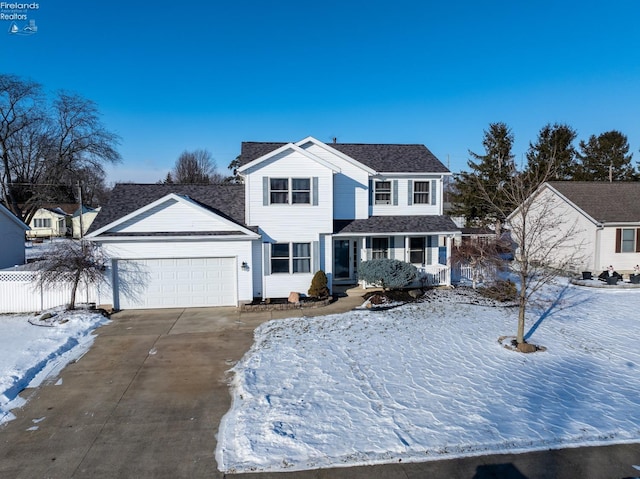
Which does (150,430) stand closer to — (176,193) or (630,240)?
(176,193)

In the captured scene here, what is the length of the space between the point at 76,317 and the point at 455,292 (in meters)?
14.6

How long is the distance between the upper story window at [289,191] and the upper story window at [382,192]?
3874mm

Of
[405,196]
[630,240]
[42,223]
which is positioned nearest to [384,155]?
[405,196]

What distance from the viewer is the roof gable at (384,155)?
1811 centimetres

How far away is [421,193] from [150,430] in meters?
15.4

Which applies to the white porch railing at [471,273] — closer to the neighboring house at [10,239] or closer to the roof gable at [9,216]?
the neighboring house at [10,239]

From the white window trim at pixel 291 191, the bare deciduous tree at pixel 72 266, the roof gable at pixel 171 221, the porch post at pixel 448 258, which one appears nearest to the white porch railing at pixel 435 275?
the porch post at pixel 448 258

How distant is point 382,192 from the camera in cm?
1833

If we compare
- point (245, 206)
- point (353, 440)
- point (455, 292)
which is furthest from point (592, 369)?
point (245, 206)

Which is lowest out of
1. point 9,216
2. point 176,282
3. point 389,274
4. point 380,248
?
point 176,282

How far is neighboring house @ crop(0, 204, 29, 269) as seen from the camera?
2033 centimetres

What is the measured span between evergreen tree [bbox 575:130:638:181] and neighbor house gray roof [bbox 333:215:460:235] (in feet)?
92.1

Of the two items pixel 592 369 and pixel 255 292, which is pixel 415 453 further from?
pixel 255 292

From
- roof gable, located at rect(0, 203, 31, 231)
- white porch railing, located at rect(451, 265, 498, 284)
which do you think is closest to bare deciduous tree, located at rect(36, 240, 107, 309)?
roof gable, located at rect(0, 203, 31, 231)
